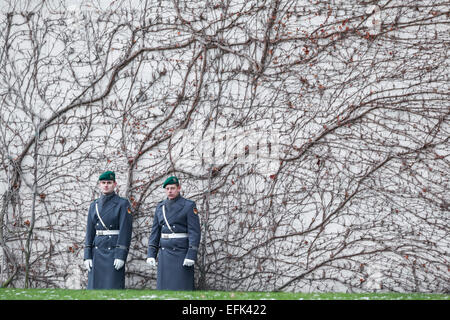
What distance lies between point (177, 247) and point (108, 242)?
2.08 feet

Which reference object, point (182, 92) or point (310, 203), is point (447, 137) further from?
point (182, 92)

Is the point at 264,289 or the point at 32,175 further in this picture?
the point at 32,175

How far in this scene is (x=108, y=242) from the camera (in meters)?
4.30

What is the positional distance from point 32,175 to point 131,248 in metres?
1.31

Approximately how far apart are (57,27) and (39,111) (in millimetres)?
918

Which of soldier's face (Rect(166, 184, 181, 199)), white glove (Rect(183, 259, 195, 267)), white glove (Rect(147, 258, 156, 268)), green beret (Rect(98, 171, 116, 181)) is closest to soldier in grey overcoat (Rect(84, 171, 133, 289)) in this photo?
green beret (Rect(98, 171, 116, 181))

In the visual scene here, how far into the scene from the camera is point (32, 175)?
5035mm

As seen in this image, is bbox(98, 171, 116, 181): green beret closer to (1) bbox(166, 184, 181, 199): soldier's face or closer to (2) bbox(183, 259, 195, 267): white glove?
(1) bbox(166, 184, 181, 199): soldier's face

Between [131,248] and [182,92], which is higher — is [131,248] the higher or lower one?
the lower one

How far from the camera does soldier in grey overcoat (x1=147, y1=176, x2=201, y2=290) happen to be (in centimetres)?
417

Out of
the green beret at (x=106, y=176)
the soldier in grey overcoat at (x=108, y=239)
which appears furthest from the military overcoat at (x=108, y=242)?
the green beret at (x=106, y=176)

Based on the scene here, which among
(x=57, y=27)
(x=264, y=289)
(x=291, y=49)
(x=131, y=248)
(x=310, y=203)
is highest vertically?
(x=57, y=27)

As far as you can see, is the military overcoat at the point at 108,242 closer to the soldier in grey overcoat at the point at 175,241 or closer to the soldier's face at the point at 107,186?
the soldier's face at the point at 107,186

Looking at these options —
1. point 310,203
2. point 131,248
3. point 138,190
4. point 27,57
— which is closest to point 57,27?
point 27,57
